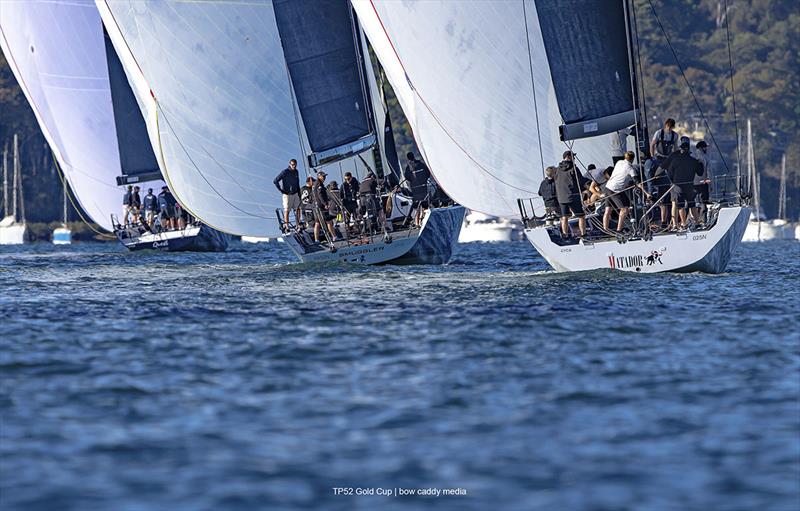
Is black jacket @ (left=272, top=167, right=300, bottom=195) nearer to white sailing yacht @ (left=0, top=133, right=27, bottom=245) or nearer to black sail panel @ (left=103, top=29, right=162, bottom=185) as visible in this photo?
black sail panel @ (left=103, top=29, right=162, bottom=185)

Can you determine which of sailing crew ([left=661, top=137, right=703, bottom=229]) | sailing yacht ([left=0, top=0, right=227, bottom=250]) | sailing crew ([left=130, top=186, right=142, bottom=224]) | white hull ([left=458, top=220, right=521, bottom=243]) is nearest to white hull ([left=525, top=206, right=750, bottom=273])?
sailing crew ([left=661, top=137, right=703, bottom=229])

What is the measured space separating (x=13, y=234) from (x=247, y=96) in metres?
56.4

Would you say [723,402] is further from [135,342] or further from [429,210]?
[429,210]

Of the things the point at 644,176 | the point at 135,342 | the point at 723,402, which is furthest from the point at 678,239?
the point at 723,402

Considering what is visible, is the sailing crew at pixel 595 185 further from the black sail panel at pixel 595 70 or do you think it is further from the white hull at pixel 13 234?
the white hull at pixel 13 234

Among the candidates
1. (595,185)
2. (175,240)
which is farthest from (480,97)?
(175,240)

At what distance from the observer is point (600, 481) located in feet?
28.9

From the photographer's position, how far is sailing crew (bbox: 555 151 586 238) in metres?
24.4

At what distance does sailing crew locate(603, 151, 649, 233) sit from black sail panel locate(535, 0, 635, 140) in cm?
168

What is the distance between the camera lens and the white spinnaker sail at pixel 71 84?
1864 inches

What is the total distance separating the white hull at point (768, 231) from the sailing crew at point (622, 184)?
236 ft

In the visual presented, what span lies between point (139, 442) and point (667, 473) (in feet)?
11.2

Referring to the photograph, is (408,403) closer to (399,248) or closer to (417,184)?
(399,248)

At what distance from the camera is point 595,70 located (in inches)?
1013
